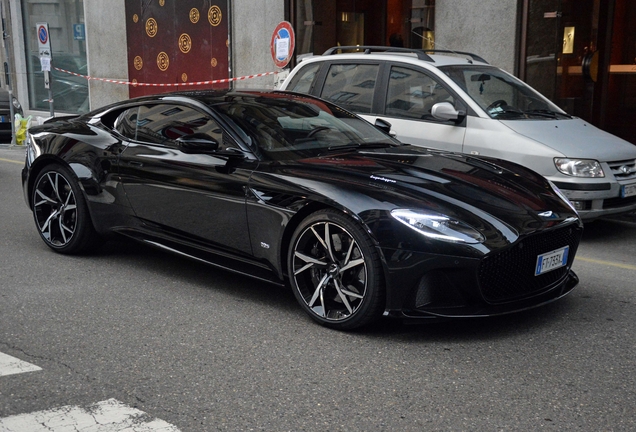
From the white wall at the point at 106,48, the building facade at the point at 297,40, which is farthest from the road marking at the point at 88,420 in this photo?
the white wall at the point at 106,48

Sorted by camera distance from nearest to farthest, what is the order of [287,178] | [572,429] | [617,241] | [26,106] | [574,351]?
[572,429]
[574,351]
[287,178]
[617,241]
[26,106]

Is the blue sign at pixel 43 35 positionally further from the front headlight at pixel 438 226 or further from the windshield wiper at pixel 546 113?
the front headlight at pixel 438 226

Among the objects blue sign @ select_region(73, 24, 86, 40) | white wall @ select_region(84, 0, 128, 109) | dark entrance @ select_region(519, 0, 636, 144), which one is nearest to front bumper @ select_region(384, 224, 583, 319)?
dark entrance @ select_region(519, 0, 636, 144)

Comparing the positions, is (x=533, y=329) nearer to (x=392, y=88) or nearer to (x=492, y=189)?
(x=492, y=189)

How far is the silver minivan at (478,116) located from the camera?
7.34 m

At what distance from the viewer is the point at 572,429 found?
342 cm

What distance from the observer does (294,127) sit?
5.66 metres

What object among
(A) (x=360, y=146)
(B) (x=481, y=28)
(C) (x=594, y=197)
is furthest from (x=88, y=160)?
(B) (x=481, y=28)

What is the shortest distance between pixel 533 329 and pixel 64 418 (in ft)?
8.58

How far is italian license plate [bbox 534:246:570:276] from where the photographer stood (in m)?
4.61

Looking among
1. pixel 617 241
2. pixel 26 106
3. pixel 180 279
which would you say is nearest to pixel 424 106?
pixel 617 241

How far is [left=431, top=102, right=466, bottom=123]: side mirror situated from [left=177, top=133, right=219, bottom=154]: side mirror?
9.96 ft

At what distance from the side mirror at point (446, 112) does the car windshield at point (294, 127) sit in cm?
174

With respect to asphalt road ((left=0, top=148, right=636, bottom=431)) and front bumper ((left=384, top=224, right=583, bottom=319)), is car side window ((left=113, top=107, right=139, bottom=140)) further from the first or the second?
front bumper ((left=384, top=224, right=583, bottom=319))
